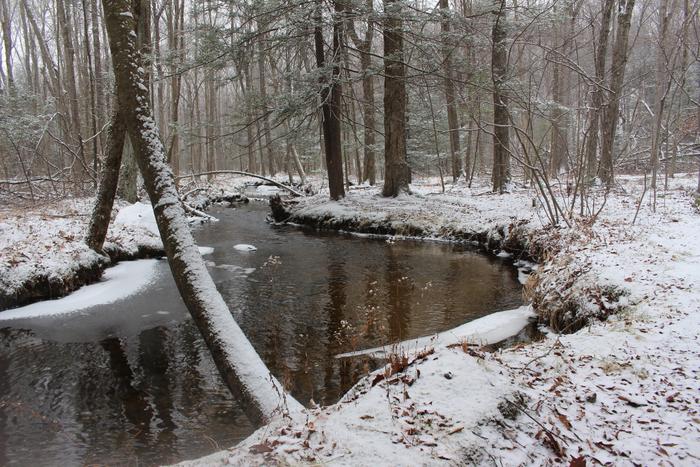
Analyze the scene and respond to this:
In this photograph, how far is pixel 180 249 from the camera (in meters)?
3.77

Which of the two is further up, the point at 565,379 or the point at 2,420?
the point at 565,379

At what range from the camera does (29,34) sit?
2959cm

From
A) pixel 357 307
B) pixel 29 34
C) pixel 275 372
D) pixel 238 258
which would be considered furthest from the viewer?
pixel 29 34

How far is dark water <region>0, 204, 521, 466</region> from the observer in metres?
3.88

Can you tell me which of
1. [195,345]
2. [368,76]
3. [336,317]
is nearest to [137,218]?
[195,345]

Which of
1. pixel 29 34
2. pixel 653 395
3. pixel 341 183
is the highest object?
pixel 29 34

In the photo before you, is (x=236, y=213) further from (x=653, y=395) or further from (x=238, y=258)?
(x=653, y=395)

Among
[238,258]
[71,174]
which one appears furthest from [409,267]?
[71,174]

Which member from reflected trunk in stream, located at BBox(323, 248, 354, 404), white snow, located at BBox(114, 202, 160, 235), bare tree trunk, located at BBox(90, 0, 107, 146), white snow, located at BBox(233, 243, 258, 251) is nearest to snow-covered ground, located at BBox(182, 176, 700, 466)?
reflected trunk in stream, located at BBox(323, 248, 354, 404)

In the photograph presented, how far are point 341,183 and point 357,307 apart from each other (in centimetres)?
911

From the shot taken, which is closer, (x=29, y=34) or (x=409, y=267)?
(x=409, y=267)

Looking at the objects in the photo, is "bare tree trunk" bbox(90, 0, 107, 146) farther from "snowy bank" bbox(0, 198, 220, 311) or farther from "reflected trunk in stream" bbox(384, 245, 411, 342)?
"reflected trunk in stream" bbox(384, 245, 411, 342)

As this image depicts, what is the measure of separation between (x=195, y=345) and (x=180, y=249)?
2.45 metres

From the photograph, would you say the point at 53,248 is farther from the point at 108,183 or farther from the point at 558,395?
the point at 558,395
